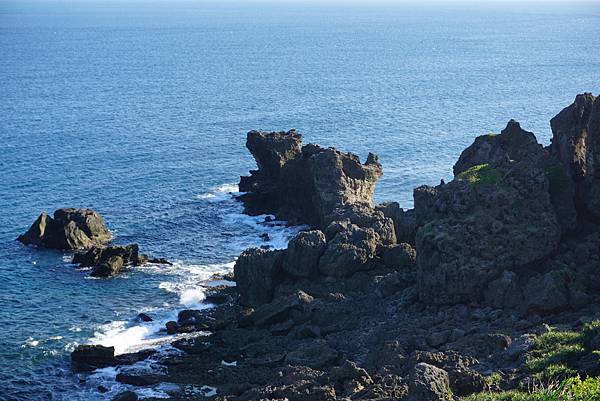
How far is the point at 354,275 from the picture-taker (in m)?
64.4

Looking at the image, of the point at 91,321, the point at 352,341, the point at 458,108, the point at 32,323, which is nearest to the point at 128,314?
the point at 91,321

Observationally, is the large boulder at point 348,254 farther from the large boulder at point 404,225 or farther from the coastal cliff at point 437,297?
the large boulder at point 404,225

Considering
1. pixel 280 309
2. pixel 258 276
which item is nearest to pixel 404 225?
pixel 258 276

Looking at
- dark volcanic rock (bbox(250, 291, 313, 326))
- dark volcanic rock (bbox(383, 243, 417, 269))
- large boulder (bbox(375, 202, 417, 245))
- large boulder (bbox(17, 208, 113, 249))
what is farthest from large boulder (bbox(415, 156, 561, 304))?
large boulder (bbox(17, 208, 113, 249))

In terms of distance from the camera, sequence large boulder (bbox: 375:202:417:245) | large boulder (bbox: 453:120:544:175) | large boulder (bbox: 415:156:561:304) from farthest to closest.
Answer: large boulder (bbox: 375:202:417:245) → large boulder (bbox: 453:120:544:175) → large boulder (bbox: 415:156:561:304)

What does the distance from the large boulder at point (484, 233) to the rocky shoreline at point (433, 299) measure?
9cm

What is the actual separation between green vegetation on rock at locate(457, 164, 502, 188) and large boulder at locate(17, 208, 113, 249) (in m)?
42.9

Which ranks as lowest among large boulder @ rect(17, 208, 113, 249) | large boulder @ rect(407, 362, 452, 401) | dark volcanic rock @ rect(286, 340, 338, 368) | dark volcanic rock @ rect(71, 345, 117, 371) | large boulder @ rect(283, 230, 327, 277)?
dark volcanic rock @ rect(71, 345, 117, 371)

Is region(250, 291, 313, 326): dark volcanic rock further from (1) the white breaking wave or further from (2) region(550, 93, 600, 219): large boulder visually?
(2) region(550, 93, 600, 219): large boulder

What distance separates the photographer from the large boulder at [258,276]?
66.4 meters

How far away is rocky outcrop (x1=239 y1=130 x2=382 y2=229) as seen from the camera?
83.1m

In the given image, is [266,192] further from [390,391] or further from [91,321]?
[390,391]

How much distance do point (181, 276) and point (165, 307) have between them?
764 centimetres

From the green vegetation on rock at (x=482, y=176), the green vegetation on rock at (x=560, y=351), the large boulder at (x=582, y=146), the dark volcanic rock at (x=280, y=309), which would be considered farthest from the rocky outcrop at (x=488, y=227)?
the green vegetation on rock at (x=560, y=351)
